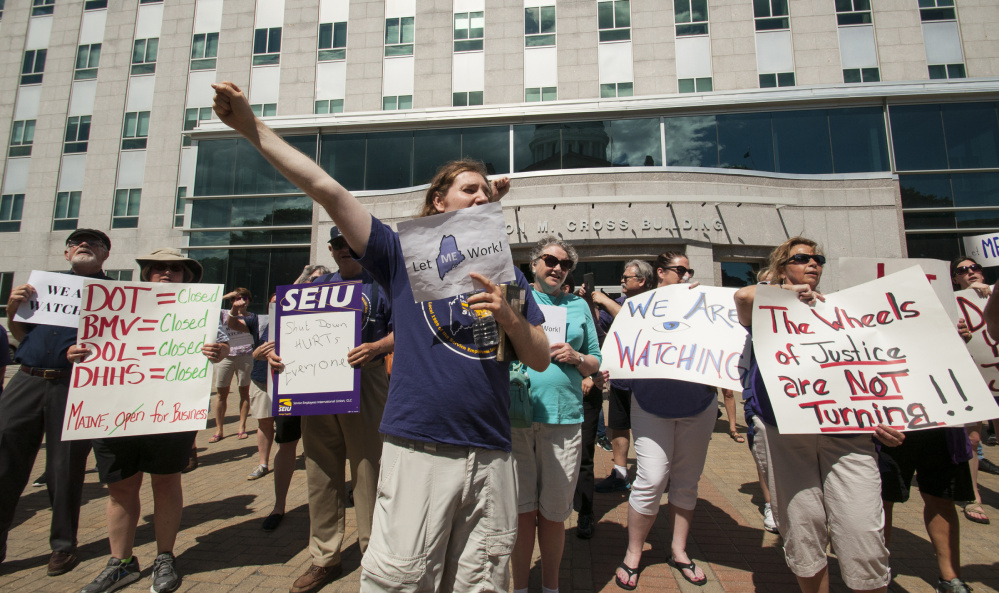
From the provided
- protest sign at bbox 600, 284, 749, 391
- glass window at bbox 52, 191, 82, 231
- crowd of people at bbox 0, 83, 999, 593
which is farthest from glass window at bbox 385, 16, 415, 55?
protest sign at bbox 600, 284, 749, 391

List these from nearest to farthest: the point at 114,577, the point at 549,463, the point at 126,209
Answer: the point at 549,463 → the point at 114,577 → the point at 126,209

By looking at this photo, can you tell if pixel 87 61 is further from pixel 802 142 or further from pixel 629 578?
pixel 629 578

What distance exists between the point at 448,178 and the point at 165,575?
3169 mm

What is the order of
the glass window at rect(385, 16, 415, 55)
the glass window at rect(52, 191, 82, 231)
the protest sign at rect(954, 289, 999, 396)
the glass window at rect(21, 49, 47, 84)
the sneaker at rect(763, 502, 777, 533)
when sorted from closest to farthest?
the protest sign at rect(954, 289, 999, 396)
the sneaker at rect(763, 502, 777, 533)
the glass window at rect(385, 16, 415, 55)
the glass window at rect(52, 191, 82, 231)
the glass window at rect(21, 49, 47, 84)

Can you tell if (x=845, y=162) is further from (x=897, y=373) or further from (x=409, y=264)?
(x=409, y=264)

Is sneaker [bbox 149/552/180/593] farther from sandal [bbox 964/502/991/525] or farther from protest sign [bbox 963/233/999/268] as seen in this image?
protest sign [bbox 963/233/999/268]

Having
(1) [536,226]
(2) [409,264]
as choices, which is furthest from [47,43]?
(2) [409,264]

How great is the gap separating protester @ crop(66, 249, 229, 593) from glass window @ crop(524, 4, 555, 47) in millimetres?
21681

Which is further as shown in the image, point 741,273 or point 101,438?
point 741,273

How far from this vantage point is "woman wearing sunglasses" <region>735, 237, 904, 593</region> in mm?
2436

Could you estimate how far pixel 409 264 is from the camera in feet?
6.32

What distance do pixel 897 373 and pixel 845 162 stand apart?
17.7m

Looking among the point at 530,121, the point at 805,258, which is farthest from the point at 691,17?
the point at 805,258

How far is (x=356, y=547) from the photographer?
12.5ft
